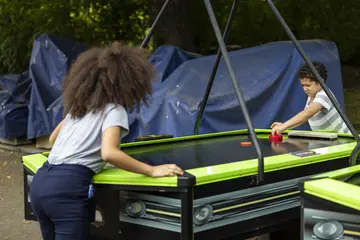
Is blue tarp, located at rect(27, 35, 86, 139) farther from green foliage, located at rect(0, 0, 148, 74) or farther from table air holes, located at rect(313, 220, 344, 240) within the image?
table air holes, located at rect(313, 220, 344, 240)

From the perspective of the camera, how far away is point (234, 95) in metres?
6.94

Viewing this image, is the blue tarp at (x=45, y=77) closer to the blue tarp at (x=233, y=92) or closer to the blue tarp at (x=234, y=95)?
the blue tarp at (x=233, y=92)

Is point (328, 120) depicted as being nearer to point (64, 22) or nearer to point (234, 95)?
point (234, 95)

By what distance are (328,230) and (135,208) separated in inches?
39.8

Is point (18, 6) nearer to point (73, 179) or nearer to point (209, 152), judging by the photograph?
point (209, 152)

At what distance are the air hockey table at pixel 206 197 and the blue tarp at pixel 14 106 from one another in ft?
20.5

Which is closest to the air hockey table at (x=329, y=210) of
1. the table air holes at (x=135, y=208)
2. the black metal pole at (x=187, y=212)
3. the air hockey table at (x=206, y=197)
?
the air hockey table at (x=206, y=197)

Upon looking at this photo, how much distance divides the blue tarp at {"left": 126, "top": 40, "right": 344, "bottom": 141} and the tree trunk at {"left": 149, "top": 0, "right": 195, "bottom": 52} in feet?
8.99

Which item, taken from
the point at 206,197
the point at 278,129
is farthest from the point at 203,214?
the point at 278,129

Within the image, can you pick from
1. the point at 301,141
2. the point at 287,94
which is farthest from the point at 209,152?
the point at 287,94

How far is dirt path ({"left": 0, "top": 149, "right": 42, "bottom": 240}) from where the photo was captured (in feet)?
17.4

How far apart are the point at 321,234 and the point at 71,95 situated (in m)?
1.42

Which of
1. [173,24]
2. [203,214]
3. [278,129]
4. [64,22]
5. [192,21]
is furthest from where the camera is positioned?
[64,22]

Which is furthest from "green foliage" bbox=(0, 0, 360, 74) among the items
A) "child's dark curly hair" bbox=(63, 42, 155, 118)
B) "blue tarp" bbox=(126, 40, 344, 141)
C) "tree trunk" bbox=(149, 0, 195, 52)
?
"child's dark curly hair" bbox=(63, 42, 155, 118)
